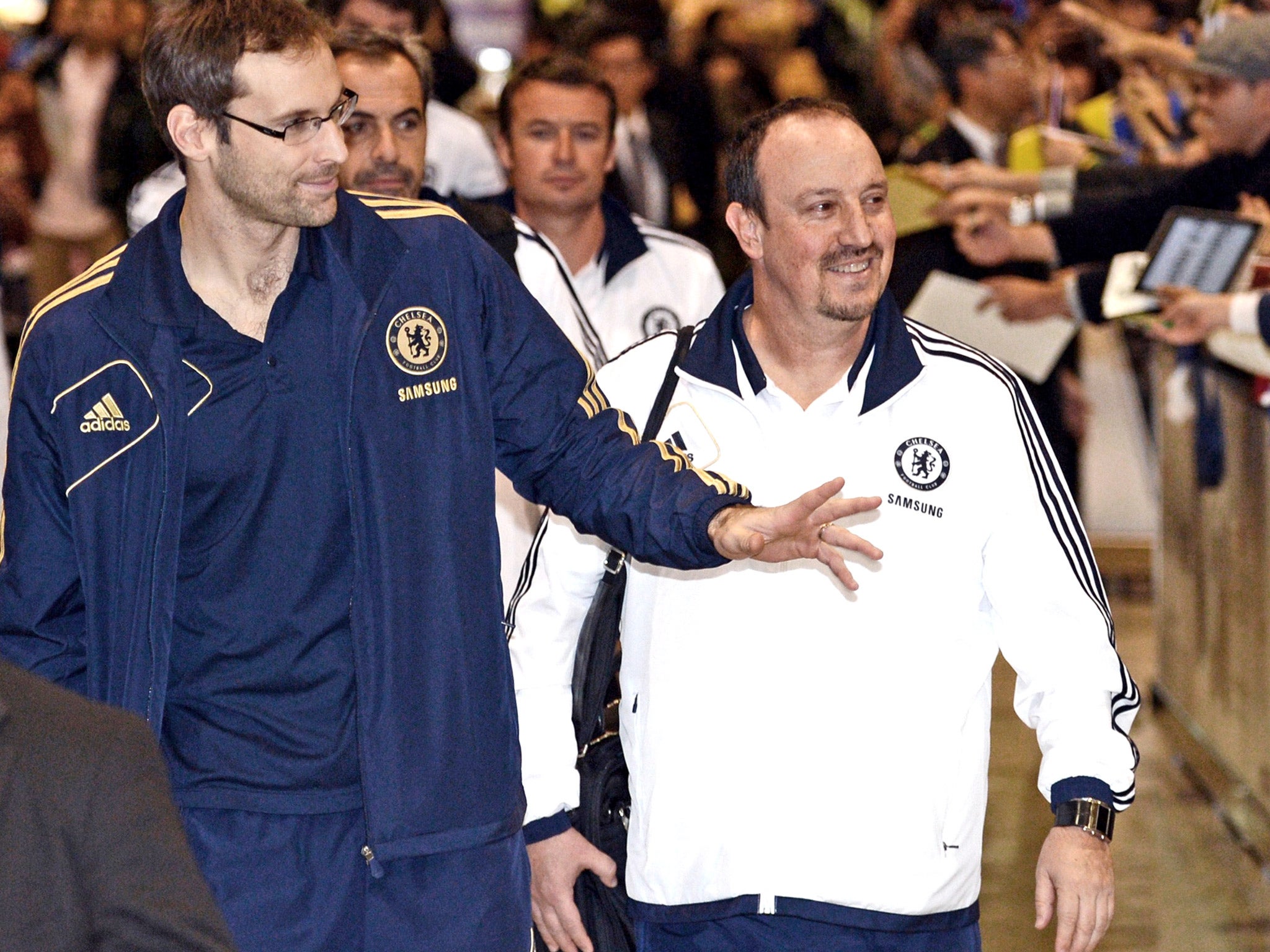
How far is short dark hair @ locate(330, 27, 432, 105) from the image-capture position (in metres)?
5.13

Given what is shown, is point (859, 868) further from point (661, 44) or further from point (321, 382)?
point (661, 44)

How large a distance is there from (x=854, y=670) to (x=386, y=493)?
0.89m

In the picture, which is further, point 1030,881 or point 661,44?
point 661,44

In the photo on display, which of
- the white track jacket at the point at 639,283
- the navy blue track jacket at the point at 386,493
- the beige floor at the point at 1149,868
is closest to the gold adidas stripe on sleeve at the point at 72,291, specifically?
the navy blue track jacket at the point at 386,493

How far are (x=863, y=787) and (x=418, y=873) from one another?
2.60ft

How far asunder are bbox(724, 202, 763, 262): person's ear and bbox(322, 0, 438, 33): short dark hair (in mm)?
2873

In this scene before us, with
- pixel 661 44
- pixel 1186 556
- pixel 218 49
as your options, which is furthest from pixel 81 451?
pixel 661 44

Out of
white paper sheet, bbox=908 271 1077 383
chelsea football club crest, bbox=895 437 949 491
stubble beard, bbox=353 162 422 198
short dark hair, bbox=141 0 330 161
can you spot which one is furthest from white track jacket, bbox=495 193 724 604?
short dark hair, bbox=141 0 330 161

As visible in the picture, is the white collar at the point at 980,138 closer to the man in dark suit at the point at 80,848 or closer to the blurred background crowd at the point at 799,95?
the blurred background crowd at the point at 799,95

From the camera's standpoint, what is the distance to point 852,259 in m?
3.74

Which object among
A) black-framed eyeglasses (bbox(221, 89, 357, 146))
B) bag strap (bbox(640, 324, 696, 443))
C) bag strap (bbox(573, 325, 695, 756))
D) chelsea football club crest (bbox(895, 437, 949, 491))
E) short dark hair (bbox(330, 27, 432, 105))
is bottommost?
bag strap (bbox(573, 325, 695, 756))

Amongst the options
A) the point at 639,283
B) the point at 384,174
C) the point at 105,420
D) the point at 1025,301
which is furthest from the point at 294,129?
the point at 1025,301

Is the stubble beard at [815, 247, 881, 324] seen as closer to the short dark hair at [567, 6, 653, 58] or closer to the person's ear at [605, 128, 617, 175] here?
the person's ear at [605, 128, 617, 175]

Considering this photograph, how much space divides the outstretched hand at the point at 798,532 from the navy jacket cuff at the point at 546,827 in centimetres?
78
